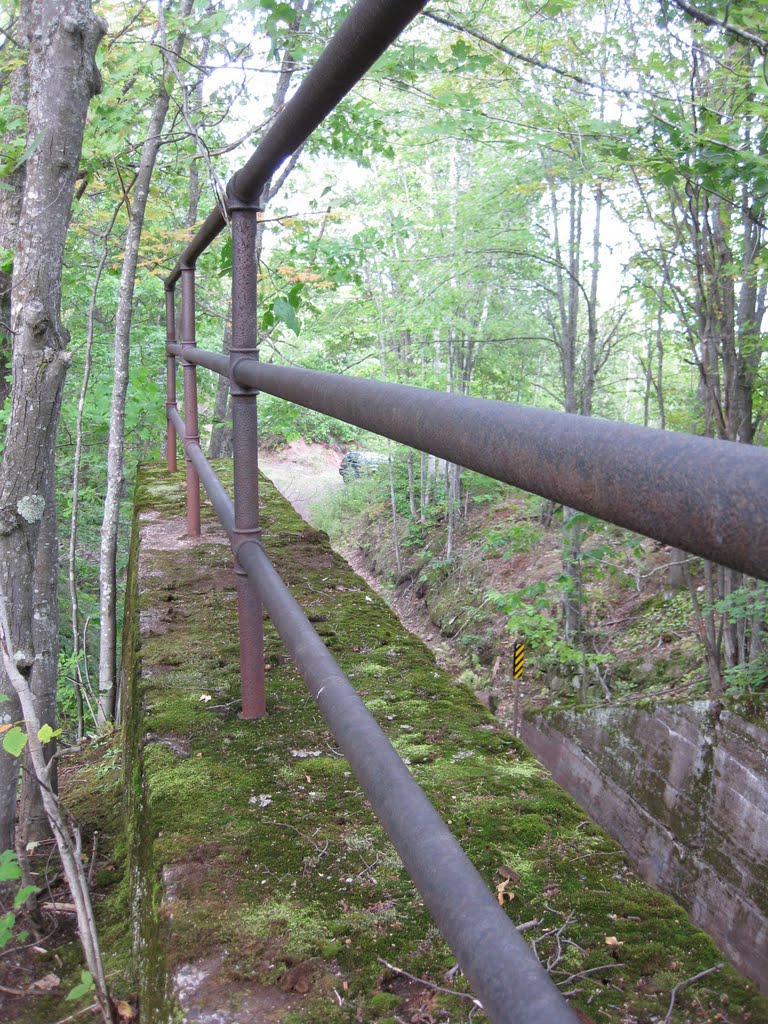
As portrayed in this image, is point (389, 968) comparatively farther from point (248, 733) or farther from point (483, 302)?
point (483, 302)

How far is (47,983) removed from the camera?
1.47 m

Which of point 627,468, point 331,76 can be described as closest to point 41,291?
point 331,76

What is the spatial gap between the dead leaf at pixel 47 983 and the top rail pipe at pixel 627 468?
1.36 meters

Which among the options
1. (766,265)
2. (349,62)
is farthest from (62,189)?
(766,265)

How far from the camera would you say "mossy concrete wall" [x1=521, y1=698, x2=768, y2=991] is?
15.3ft

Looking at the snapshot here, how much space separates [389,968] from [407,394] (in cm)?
83

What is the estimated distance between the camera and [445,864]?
2.41 ft

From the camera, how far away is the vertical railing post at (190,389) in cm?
306

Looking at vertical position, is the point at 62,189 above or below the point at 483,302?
below

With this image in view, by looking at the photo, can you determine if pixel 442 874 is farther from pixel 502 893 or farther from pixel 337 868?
pixel 337 868

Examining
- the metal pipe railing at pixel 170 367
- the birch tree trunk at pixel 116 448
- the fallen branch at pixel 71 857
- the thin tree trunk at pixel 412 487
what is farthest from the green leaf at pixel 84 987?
the thin tree trunk at pixel 412 487

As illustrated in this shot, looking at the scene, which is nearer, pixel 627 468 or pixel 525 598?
pixel 627 468

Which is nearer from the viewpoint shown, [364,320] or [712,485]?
[712,485]

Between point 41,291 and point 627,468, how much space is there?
88.1 inches
